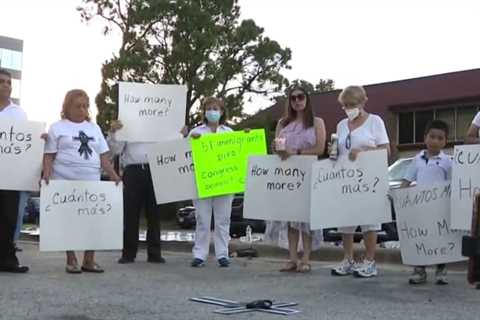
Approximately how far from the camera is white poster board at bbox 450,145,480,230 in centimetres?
596

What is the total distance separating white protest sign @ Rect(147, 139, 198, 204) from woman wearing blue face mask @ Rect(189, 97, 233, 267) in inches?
7.2

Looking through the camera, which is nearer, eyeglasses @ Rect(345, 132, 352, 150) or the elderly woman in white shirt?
eyeglasses @ Rect(345, 132, 352, 150)

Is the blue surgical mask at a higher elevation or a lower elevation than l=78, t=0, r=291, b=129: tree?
lower

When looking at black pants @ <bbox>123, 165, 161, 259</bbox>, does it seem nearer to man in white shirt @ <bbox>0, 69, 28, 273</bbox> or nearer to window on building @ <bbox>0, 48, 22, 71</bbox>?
man in white shirt @ <bbox>0, 69, 28, 273</bbox>

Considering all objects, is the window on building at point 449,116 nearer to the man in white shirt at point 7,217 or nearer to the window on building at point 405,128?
the window on building at point 405,128

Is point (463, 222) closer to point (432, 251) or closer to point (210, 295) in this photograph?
point (432, 251)

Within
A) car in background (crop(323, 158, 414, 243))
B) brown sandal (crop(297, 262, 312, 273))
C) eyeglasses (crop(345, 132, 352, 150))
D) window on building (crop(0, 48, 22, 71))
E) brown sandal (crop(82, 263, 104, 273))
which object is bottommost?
brown sandal (crop(82, 263, 104, 273))

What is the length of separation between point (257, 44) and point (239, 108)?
140 inches

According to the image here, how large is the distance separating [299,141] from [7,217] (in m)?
3.03

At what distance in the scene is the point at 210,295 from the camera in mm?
5762

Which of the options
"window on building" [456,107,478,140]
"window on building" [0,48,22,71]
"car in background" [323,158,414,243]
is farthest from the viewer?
"window on building" [0,48,22,71]

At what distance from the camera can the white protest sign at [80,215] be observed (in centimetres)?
704

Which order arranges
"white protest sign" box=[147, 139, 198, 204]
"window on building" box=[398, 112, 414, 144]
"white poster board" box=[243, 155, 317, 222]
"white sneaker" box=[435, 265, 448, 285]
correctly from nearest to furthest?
"white sneaker" box=[435, 265, 448, 285] → "white poster board" box=[243, 155, 317, 222] → "white protest sign" box=[147, 139, 198, 204] → "window on building" box=[398, 112, 414, 144]

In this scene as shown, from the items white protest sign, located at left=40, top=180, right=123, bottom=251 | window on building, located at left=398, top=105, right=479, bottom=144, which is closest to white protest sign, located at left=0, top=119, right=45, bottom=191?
white protest sign, located at left=40, top=180, right=123, bottom=251
